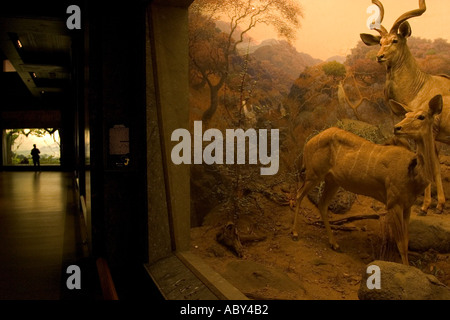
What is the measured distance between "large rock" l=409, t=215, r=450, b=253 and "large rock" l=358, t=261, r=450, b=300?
1.36 m

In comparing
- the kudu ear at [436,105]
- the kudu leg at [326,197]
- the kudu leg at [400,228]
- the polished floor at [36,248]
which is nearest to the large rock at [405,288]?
the kudu leg at [400,228]

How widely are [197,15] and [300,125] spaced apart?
2.13 metres

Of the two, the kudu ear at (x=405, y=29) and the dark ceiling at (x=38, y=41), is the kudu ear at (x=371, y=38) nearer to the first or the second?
the kudu ear at (x=405, y=29)

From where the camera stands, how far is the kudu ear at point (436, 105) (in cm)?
304

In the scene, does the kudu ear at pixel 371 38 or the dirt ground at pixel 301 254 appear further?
the kudu ear at pixel 371 38

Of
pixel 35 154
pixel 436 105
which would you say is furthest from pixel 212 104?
pixel 35 154

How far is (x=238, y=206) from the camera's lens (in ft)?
15.6

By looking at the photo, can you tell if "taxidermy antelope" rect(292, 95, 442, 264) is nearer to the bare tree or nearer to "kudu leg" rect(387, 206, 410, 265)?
"kudu leg" rect(387, 206, 410, 265)

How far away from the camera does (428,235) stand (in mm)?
3738

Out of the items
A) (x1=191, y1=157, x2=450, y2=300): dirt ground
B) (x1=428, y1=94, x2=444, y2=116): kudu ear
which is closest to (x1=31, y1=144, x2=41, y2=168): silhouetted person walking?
(x1=191, y1=157, x2=450, y2=300): dirt ground

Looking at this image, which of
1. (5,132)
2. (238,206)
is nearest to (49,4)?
(238,206)

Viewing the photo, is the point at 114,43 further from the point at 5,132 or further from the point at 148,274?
the point at 5,132

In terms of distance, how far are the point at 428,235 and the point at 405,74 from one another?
63.4 inches

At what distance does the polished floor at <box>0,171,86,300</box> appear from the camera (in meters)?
2.79
